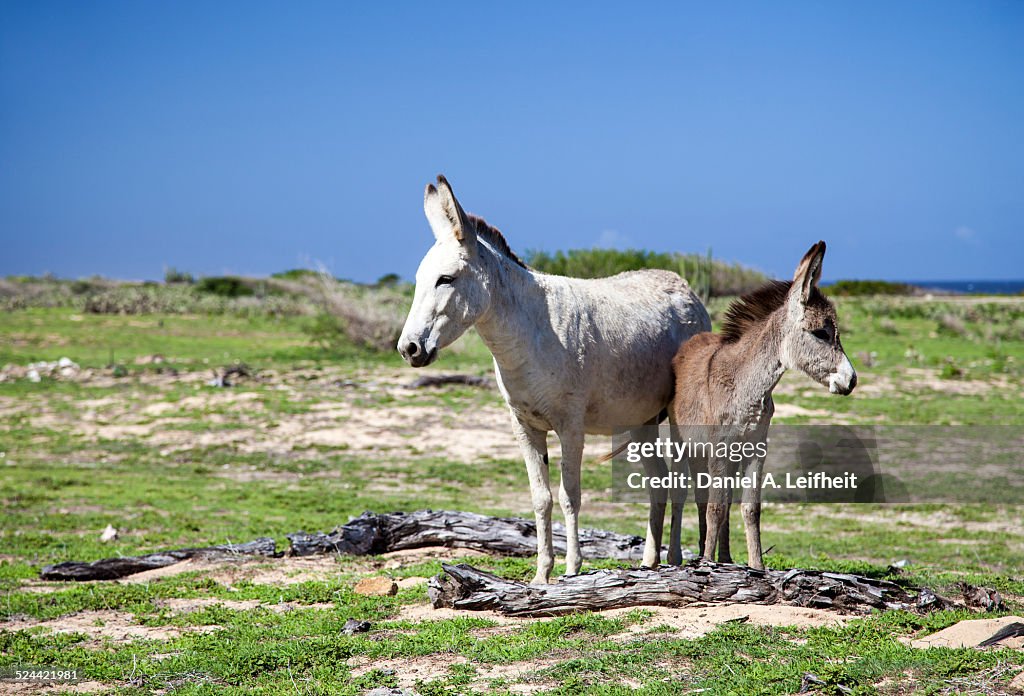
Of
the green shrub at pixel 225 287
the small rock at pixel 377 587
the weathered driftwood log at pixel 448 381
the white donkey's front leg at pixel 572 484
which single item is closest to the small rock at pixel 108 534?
the small rock at pixel 377 587

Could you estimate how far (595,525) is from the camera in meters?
12.0

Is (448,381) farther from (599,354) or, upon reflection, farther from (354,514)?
(599,354)

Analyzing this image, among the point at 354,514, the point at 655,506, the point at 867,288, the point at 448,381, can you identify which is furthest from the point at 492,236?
the point at 867,288

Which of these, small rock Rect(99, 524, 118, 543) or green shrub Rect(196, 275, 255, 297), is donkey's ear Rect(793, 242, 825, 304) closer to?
small rock Rect(99, 524, 118, 543)

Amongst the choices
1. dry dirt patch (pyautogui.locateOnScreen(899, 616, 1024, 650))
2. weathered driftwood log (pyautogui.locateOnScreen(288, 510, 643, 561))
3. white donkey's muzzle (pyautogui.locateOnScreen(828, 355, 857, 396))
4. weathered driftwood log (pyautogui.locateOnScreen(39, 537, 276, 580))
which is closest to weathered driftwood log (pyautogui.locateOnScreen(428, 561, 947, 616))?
dry dirt patch (pyautogui.locateOnScreen(899, 616, 1024, 650))

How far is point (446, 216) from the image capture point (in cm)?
614

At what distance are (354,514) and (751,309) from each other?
715 centimetres

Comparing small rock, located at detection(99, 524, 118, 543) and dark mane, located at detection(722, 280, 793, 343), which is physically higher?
dark mane, located at detection(722, 280, 793, 343)

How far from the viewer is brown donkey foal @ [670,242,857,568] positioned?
6328 millimetres

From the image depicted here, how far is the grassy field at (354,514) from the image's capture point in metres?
5.54

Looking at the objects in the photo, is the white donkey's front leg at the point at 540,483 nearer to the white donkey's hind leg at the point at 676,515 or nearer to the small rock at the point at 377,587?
the white donkey's hind leg at the point at 676,515

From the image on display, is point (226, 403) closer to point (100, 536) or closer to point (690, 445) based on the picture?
point (100, 536)

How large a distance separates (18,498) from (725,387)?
36.4ft

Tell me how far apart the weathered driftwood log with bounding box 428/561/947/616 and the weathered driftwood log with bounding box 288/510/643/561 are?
228cm
